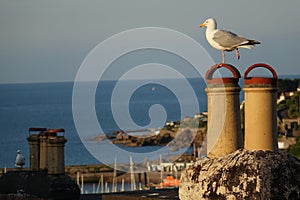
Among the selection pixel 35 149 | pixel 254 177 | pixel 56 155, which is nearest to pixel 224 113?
pixel 254 177

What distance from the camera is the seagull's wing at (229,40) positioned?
44.8 ft

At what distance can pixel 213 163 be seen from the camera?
11.1 meters

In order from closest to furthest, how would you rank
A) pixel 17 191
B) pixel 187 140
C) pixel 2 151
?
1. pixel 17 191
2. pixel 187 140
3. pixel 2 151

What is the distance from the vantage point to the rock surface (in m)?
10.5

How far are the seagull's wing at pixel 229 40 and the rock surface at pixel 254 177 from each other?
9.82ft

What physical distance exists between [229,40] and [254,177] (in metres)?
3.49

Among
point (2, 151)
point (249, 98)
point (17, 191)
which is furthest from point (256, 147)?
point (2, 151)

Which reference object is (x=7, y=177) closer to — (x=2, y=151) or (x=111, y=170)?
(x=111, y=170)

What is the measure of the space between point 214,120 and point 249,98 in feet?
1.78

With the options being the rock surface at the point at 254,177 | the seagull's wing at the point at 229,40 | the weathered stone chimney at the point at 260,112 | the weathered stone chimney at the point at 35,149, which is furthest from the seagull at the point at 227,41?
the weathered stone chimney at the point at 35,149

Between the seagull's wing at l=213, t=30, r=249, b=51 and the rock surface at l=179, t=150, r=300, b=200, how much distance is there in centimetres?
299

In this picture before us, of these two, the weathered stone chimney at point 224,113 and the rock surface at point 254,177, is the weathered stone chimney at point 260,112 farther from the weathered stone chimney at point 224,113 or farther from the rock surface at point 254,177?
the rock surface at point 254,177

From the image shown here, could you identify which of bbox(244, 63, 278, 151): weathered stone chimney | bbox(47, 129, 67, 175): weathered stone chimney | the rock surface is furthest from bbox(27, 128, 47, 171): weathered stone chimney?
the rock surface

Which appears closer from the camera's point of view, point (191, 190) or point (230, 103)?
point (191, 190)
